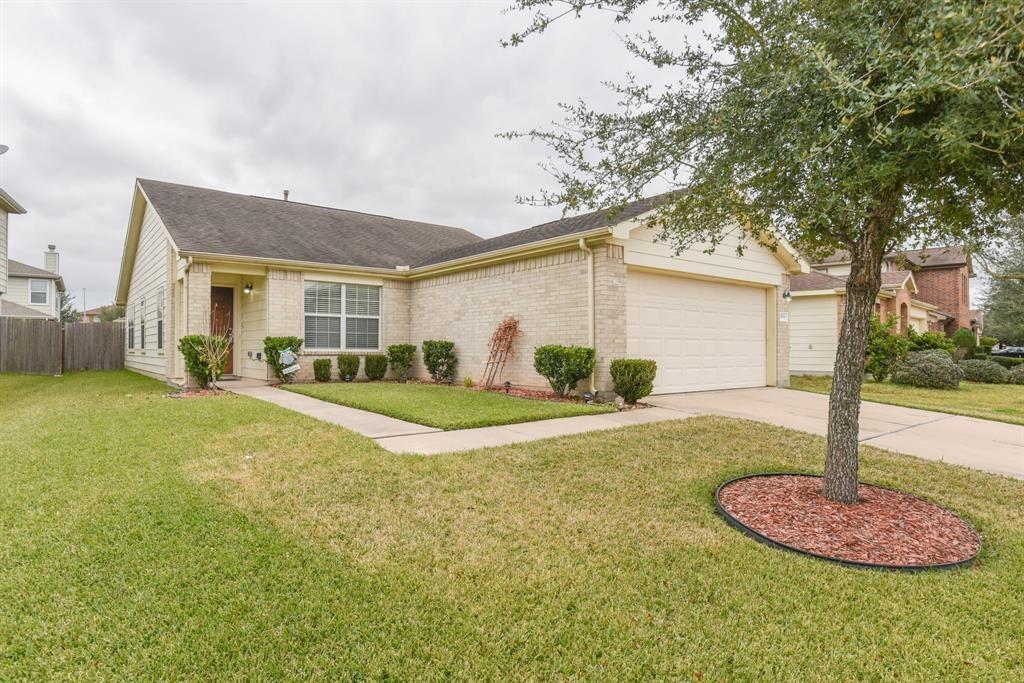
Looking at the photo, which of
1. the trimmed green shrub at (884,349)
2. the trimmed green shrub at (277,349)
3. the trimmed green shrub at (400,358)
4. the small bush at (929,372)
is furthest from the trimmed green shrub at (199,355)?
the small bush at (929,372)

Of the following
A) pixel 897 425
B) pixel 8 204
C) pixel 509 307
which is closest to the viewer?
pixel 897 425

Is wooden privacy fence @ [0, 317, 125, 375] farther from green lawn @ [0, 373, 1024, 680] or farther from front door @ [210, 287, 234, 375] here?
green lawn @ [0, 373, 1024, 680]

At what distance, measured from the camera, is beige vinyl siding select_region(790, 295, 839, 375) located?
52.4 feet

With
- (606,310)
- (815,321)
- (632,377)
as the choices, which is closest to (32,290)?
(606,310)

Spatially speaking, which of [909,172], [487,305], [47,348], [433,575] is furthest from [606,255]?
[47,348]

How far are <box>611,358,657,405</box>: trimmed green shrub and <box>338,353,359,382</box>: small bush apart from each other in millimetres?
6603

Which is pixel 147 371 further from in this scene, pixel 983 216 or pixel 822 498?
pixel 983 216

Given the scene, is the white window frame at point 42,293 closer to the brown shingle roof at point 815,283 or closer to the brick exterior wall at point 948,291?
the brown shingle roof at point 815,283

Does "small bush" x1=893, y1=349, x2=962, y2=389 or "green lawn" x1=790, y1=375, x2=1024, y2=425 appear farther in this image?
"small bush" x1=893, y1=349, x2=962, y2=389

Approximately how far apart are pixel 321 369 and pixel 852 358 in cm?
1074

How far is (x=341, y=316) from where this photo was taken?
1262 centimetres

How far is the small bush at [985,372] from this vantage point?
15.4m

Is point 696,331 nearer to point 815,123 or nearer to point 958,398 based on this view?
point 958,398

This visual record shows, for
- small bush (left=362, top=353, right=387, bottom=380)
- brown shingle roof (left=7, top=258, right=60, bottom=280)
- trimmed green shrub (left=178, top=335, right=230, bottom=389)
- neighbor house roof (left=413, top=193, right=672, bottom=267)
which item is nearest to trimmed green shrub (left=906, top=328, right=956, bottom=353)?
neighbor house roof (left=413, top=193, right=672, bottom=267)
